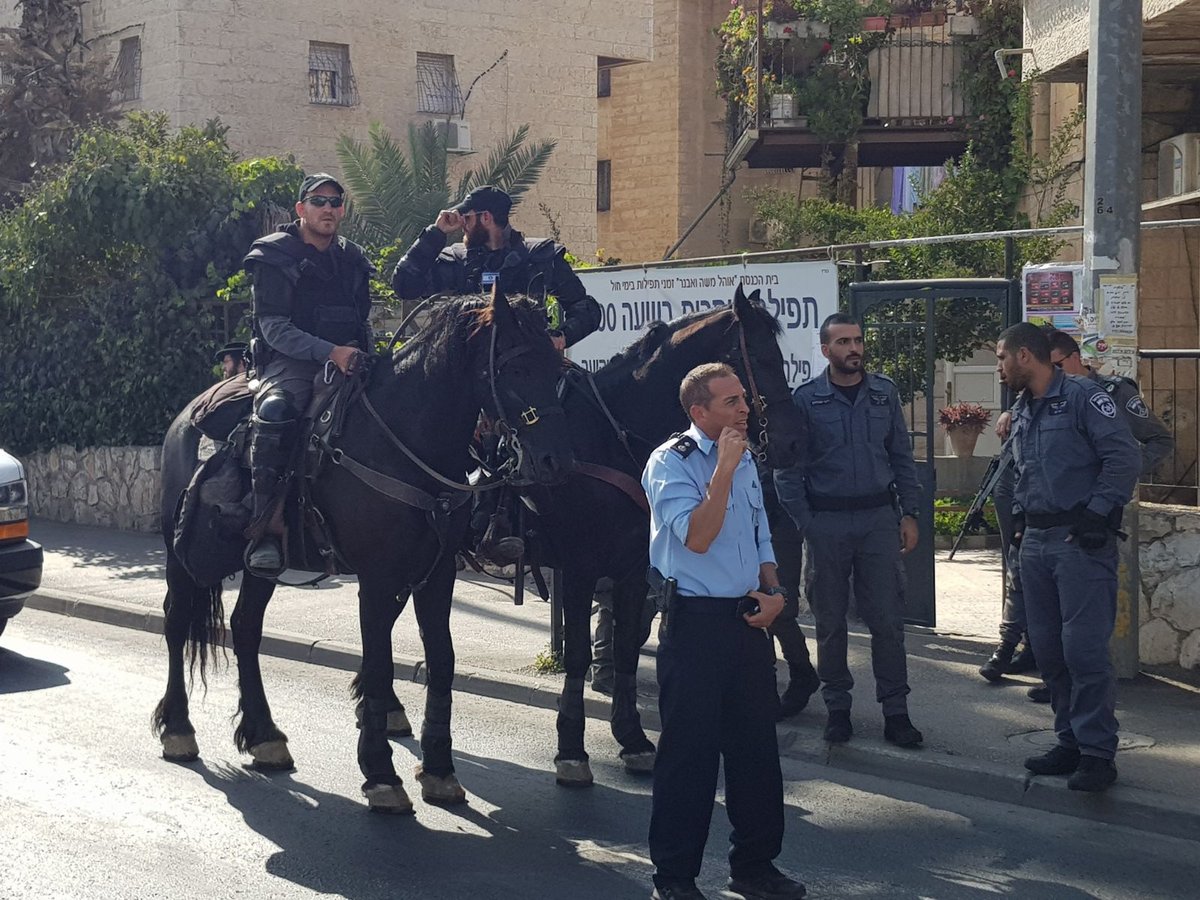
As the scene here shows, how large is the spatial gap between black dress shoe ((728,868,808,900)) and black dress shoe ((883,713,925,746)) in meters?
2.33

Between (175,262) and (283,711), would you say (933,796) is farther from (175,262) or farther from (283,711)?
(175,262)

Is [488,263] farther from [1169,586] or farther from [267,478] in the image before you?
[1169,586]

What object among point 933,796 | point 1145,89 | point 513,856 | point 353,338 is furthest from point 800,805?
point 1145,89

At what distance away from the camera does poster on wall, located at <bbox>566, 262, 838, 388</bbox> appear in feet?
33.3

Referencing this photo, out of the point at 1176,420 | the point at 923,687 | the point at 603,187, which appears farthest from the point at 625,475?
the point at 603,187

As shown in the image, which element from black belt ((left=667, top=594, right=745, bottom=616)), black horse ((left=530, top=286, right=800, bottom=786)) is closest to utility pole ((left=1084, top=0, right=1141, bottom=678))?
black horse ((left=530, top=286, right=800, bottom=786))

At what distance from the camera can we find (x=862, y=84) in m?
20.2

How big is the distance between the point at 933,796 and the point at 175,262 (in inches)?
509

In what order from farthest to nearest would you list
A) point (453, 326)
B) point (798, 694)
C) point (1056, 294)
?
point (1056, 294) < point (798, 694) < point (453, 326)

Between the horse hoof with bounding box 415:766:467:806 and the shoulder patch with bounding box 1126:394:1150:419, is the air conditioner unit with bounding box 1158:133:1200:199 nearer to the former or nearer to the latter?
the shoulder patch with bounding box 1126:394:1150:419

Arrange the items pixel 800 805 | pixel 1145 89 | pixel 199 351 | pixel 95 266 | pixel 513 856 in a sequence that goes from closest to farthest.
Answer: pixel 513 856, pixel 800 805, pixel 1145 89, pixel 199 351, pixel 95 266

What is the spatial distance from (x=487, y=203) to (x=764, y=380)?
2.02 metres

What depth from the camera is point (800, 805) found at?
710cm

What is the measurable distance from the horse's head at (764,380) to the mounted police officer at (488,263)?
51.7 inches
